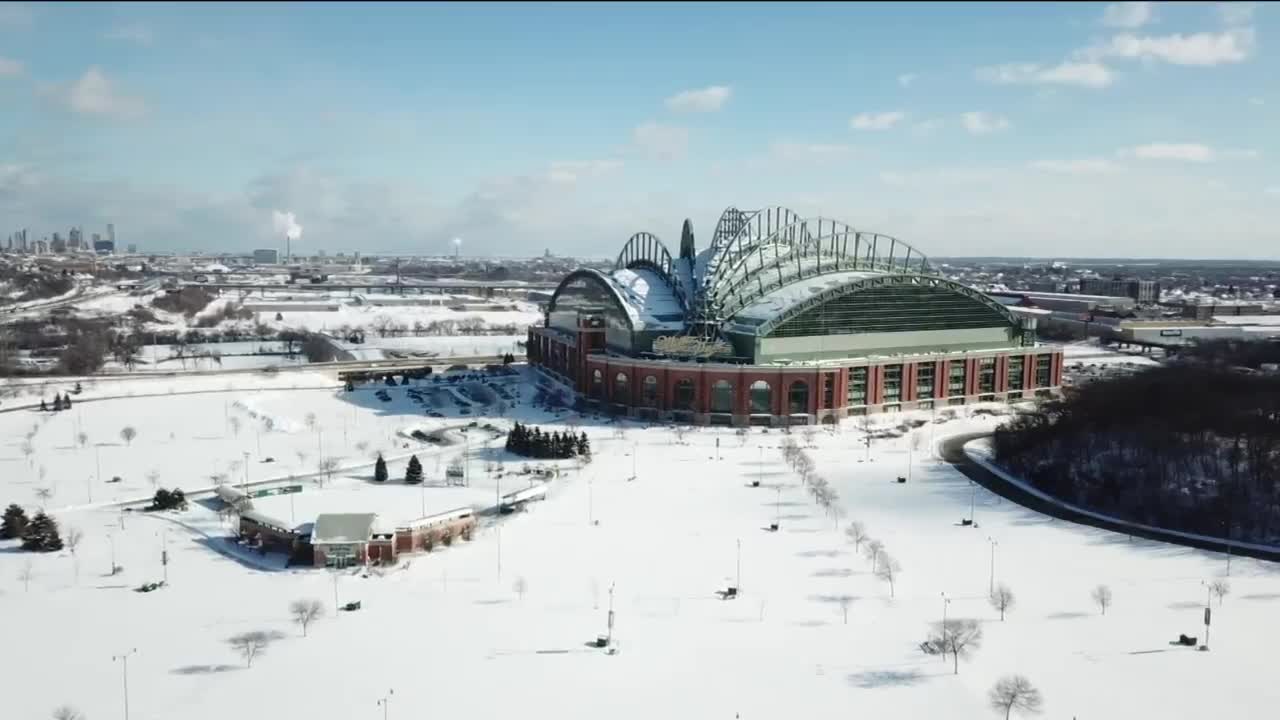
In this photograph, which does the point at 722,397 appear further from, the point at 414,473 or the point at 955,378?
the point at 414,473

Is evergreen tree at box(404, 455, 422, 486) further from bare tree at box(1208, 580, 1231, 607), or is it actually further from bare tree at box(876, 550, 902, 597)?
bare tree at box(1208, 580, 1231, 607)

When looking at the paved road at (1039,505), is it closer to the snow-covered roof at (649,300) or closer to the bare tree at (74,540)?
the snow-covered roof at (649,300)

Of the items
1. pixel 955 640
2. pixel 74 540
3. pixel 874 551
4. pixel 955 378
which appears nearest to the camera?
pixel 955 640

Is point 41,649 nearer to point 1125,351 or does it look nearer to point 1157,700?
point 1157,700

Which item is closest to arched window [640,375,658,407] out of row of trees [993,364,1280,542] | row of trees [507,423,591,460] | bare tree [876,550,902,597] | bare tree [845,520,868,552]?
row of trees [507,423,591,460]

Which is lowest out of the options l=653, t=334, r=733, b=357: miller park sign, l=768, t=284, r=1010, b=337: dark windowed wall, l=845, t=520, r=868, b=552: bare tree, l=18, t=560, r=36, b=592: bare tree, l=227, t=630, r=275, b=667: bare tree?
l=227, t=630, r=275, b=667: bare tree

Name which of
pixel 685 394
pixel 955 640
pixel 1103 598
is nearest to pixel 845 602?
pixel 955 640

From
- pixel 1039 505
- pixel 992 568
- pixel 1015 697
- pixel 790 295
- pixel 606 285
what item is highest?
pixel 606 285
